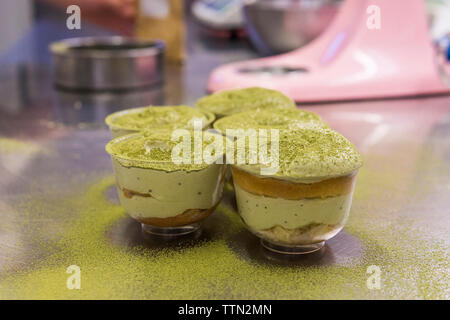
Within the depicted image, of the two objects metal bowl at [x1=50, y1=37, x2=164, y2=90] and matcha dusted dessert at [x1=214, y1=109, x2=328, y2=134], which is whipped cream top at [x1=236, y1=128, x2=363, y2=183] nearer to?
matcha dusted dessert at [x1=214, y1=109, x2=328, y2=134]

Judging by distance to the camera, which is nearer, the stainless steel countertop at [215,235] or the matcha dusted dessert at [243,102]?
the stainless steel countertop at [215,235]

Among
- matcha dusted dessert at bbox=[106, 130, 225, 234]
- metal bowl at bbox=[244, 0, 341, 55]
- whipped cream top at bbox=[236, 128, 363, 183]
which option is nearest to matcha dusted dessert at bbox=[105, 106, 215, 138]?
matcha dusted dessert at bbox=[106, 130, 225, 234]

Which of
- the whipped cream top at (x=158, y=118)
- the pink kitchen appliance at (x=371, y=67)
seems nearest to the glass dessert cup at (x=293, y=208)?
the whipped cream top at (x=158, y=118)

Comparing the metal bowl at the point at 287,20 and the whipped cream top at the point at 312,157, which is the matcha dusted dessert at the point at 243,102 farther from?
the metal bowl at the point at 287,20

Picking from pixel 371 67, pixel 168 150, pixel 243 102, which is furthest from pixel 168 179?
pixel 371 67
